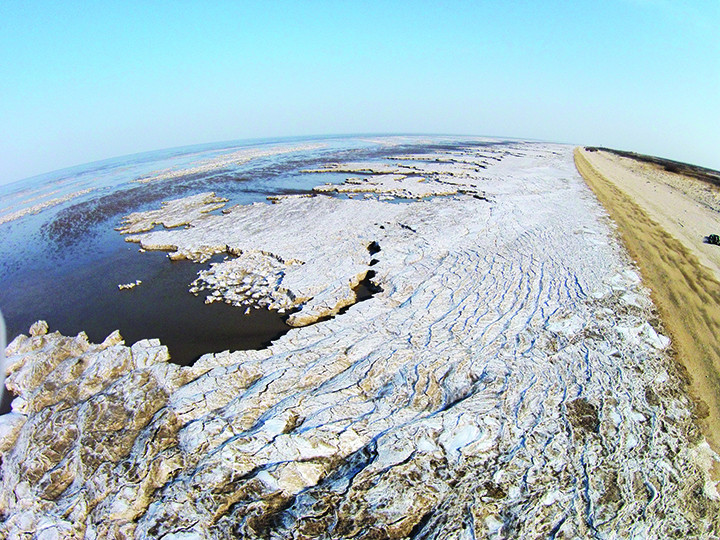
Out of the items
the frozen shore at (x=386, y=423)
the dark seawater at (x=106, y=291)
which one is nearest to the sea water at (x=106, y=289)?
the dark seawater at (x=106, y=291)

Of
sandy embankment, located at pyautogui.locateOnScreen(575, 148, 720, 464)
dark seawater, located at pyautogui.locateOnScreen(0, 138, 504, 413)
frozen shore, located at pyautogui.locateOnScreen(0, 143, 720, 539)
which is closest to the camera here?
frozen shore, located at pyautogui.locateOnScreen(0, 143, 720, 539)

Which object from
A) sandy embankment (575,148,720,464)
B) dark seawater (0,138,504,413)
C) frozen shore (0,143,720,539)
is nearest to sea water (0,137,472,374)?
dark seawater (0,138,504,413)

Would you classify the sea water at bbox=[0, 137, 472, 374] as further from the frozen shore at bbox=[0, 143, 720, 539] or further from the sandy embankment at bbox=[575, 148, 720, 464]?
the sandy embankment at bbox=[575, 148, 720, 464]

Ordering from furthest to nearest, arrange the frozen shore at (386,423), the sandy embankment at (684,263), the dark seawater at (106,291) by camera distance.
A: 1. the dark seawater at (106,291)
2. the sandy embankment at (684,263)
3. the frozen shore at (386,423)

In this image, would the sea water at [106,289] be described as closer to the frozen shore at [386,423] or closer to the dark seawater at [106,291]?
the dark seawater at [106,291]

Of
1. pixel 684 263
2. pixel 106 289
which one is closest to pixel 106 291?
pixel 106 289
